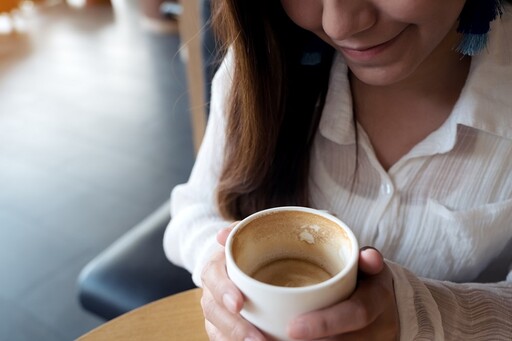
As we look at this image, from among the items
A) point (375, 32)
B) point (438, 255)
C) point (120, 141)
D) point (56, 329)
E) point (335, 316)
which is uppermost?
point (375, 32)

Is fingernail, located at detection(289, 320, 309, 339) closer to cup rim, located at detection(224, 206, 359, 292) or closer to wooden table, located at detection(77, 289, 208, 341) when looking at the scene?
cup rim, located at detection(224, 206, 359, 292)

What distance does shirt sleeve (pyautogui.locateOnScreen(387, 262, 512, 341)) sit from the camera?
67 cm

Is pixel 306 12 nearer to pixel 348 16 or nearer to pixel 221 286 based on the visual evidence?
pixel 348 16

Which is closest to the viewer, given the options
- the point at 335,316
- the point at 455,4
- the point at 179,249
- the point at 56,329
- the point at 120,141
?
the point at 335,316

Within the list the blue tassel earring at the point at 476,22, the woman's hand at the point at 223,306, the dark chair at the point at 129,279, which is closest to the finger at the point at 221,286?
the woman's hand at the point at 223,306

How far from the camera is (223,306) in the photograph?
0.60 m

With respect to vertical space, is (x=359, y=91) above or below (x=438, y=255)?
above

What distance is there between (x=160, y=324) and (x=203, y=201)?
30cm

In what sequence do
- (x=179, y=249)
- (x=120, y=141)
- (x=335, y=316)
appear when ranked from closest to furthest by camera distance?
(x=335, y=316)
(x=179, y=249)
(x=120, y=141)

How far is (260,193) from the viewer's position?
97 centimetres

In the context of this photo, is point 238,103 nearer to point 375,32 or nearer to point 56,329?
point 375,32

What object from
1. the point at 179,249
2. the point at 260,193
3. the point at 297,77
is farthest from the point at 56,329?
the point at 297,77

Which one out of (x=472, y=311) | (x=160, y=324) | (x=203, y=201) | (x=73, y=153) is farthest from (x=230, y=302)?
(x=73, y=153)

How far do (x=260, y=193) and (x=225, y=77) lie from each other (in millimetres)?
214
